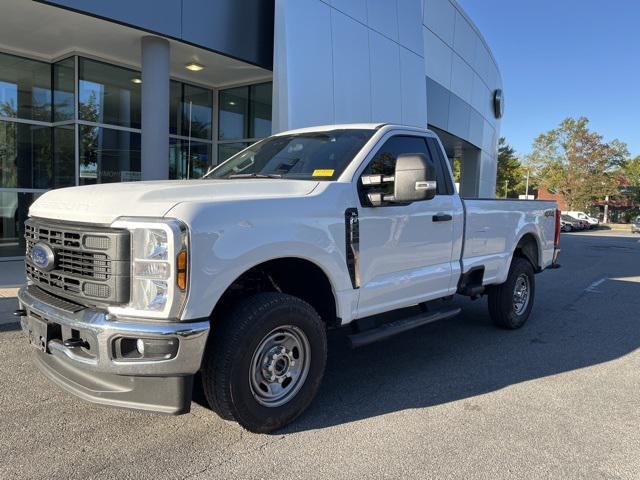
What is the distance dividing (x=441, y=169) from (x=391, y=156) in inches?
34.7

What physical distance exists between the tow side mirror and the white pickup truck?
0.03 ft

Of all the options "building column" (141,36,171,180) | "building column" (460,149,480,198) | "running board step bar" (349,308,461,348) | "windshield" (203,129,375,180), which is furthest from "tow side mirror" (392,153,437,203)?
"building column" (460,149,480,198)

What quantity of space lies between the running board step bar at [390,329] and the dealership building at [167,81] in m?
6.81

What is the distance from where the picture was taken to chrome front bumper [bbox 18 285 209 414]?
2930 millimetres

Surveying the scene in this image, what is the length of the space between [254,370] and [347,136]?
7.34 feet

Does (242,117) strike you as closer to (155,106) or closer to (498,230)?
(155,106)

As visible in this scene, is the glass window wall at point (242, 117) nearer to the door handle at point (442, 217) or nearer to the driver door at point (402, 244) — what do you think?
the driver door at point (402, 244)

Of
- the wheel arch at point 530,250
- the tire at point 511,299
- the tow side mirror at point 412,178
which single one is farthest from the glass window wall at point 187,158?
the tow side mirror at point 412,178

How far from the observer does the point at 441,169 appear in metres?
5.21

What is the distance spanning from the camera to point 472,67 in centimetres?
2445

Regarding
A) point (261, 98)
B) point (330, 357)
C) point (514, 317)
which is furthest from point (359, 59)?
point (330, 357)

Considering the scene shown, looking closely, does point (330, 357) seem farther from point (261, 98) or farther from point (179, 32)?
Answer: point (261, 98)

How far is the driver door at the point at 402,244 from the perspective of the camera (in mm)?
4070

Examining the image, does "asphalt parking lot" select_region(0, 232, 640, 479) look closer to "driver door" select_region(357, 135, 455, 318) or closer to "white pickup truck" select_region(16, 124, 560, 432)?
"white pickup truck" select_region(16, 124, 560, 432)
